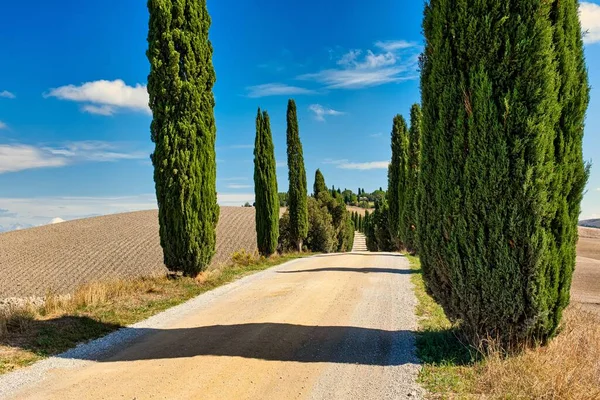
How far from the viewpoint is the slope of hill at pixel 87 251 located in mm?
23953

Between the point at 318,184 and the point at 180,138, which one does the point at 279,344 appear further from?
the point at 318,184

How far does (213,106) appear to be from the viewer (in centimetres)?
1328

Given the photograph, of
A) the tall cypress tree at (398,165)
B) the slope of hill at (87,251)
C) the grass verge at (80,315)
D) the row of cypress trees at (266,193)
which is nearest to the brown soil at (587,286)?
the tall cypress tree at (398,165)

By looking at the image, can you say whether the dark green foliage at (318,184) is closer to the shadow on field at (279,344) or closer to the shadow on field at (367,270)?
the shadow on field at (367,270)

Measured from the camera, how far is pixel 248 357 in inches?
214

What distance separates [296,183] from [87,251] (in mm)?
17863

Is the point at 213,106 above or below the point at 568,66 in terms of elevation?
above

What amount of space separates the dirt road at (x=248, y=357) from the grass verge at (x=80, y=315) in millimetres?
386

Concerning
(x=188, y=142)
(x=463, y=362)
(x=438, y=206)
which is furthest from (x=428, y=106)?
(x=188, y=142)

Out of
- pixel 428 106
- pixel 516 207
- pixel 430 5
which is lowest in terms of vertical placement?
pixel 516 207

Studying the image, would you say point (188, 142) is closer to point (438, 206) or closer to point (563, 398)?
point (438, 206)

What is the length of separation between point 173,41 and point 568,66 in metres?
10.9

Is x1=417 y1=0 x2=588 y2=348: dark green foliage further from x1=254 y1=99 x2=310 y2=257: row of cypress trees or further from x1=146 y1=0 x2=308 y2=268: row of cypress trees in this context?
x1=254 y1=99 x2=310 y2=257: row of cypress trees

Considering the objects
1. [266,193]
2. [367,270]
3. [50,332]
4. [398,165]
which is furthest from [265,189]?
[50,332]
